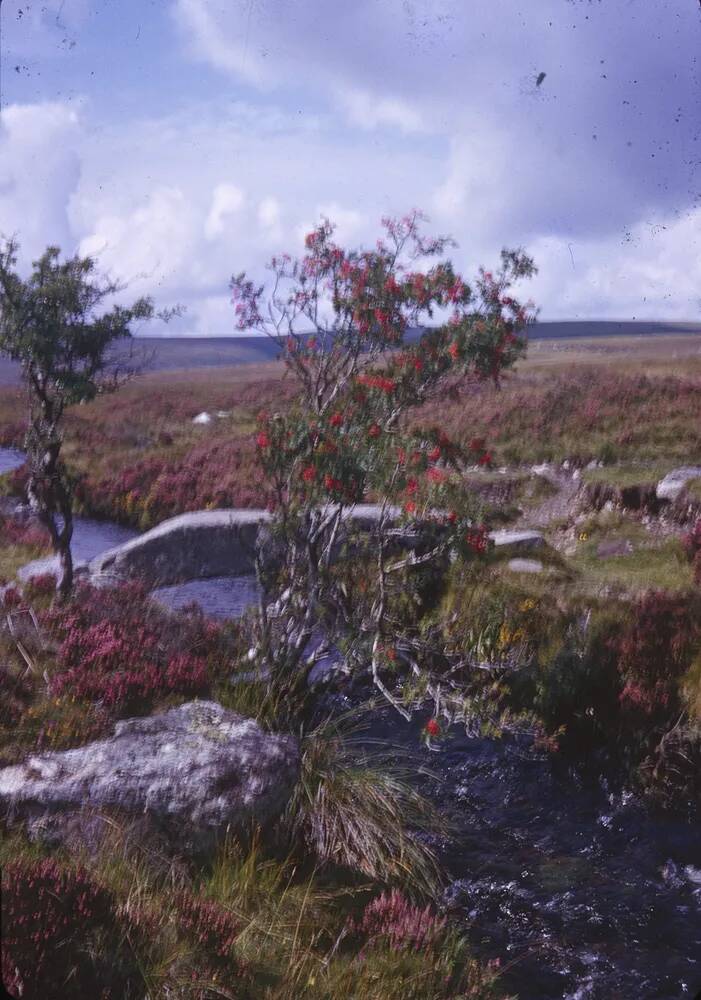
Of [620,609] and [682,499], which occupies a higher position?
[682,499]

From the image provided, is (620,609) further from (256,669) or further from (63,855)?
(63,855)

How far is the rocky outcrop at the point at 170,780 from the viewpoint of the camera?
4.46 metres

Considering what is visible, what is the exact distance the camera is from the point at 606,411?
25.6 feet

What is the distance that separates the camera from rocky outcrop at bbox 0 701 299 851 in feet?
14.6

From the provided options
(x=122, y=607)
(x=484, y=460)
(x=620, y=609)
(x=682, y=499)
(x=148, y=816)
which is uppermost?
(x=484, y=460)

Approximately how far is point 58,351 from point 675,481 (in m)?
5.33

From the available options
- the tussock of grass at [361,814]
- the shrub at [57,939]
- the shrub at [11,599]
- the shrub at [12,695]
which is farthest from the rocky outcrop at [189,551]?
the shrub at [57,939]

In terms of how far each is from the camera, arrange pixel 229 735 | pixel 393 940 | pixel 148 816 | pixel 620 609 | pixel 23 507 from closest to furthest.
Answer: pixel 393 940 < pixel 148 816 < pixel 229 735 < pixel 23 507 < pixel 620 609

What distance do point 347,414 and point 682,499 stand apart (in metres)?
3.35

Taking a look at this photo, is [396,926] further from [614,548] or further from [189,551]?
[614,548]

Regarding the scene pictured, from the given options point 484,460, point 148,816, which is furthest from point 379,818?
point 484,460

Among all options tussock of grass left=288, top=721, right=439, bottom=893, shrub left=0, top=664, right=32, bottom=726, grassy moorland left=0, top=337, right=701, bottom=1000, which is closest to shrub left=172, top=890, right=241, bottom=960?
grassy moorland left=0, top=337, right=701, bottom=1000

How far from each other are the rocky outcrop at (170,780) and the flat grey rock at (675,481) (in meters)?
4.14

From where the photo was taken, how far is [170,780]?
480 cm
